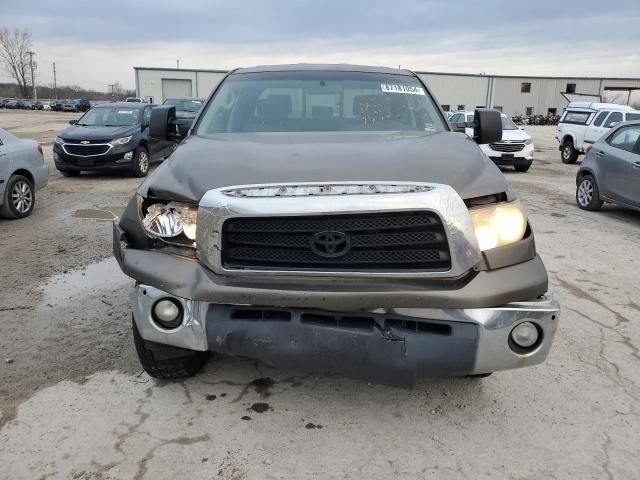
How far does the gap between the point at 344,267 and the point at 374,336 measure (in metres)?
0.34

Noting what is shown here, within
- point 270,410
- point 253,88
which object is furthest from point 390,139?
point 270,410

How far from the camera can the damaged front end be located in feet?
8.02

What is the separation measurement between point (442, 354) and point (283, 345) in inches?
28.9

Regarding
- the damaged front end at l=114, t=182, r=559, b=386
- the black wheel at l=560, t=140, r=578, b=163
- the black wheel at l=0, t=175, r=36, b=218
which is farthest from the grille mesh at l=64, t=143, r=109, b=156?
the black wheel at l=560, t=140, r=578, b=163

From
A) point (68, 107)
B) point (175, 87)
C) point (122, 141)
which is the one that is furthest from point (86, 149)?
point (68, 107)

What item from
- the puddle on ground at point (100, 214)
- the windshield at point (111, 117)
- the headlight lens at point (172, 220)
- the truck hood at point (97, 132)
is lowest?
the puddle on ground at point (100, 214)

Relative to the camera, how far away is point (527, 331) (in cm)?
255

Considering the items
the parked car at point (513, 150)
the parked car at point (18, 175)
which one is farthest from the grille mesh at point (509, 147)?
the parked car at point (18, 175)

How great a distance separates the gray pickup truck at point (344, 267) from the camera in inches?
96.5

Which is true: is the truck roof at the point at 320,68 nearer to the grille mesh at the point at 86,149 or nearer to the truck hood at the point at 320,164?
the truck hood at the point at 320,164

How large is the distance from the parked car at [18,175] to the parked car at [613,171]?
9.06 metres

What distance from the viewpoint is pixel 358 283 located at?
248 centimetres

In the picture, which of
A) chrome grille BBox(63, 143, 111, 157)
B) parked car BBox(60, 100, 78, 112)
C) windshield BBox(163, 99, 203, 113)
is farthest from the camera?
parked car BBox(60, 100, 78, 112)

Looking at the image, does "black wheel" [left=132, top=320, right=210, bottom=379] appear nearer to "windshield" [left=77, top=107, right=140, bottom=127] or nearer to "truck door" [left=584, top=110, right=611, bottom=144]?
"windshield" [left=77, top=107, right=140, bottom=127]
